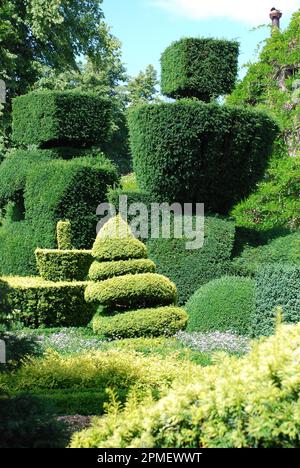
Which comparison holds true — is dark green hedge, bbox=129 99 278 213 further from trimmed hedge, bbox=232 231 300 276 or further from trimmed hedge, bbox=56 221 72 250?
trimmed hedge, bbox=56 221 72 250

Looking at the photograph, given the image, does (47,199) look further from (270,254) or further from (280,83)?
(280,83)

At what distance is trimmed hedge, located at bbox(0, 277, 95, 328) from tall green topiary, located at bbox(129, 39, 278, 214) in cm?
276

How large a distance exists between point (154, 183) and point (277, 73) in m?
8.09

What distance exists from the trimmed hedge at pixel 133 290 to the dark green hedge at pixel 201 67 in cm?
597

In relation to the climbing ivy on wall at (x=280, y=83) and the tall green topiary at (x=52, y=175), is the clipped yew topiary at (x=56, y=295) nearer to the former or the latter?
the tall green topiary at (x=52, y=175)

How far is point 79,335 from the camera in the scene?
14.6 m

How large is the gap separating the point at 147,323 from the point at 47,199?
5814 mm

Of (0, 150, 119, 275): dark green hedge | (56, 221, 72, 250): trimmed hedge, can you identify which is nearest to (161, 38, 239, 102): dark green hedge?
(0, 150, 119, 275): dark green hedge

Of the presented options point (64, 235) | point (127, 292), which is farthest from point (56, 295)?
point (127, 292)

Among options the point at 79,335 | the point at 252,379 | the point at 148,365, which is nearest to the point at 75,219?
the point at 79,335

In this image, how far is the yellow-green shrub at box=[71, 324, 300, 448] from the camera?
4664 millimetres

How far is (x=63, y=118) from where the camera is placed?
19.2 metres

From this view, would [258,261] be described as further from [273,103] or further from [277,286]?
[273,103]

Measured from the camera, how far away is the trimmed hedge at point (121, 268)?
13906 mm
